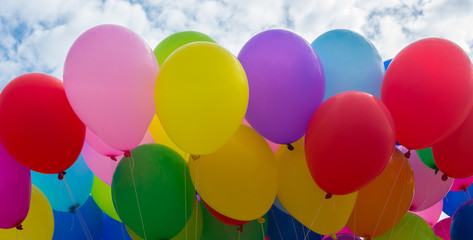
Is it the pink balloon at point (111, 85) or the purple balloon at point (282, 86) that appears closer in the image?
the pink balloon at point (111, 85)

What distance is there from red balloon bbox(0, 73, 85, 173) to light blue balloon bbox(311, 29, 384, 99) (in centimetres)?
189

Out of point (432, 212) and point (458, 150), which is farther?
point (432, 212)

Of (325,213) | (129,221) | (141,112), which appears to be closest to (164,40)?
(141,112)

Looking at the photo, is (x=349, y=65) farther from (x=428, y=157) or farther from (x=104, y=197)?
(x=104, y=197)

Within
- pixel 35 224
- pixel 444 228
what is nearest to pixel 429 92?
pixel 444 228

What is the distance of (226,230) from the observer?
12.0 feet

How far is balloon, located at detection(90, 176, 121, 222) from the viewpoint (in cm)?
403

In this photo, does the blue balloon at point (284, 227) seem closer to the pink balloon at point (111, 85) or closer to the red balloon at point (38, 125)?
the pink balloon at point (111, 85)

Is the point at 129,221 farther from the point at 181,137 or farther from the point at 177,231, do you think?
the point at 181,137

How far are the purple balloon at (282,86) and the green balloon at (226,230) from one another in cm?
99

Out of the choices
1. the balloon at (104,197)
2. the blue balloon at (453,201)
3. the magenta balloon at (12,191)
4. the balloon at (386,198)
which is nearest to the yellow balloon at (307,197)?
the balloon at (386,198)

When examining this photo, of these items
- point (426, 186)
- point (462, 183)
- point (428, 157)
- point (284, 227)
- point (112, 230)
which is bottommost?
point (112, 230)

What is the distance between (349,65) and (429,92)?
2.22 ft

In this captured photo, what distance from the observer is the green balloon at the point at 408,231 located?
12.2 ft
